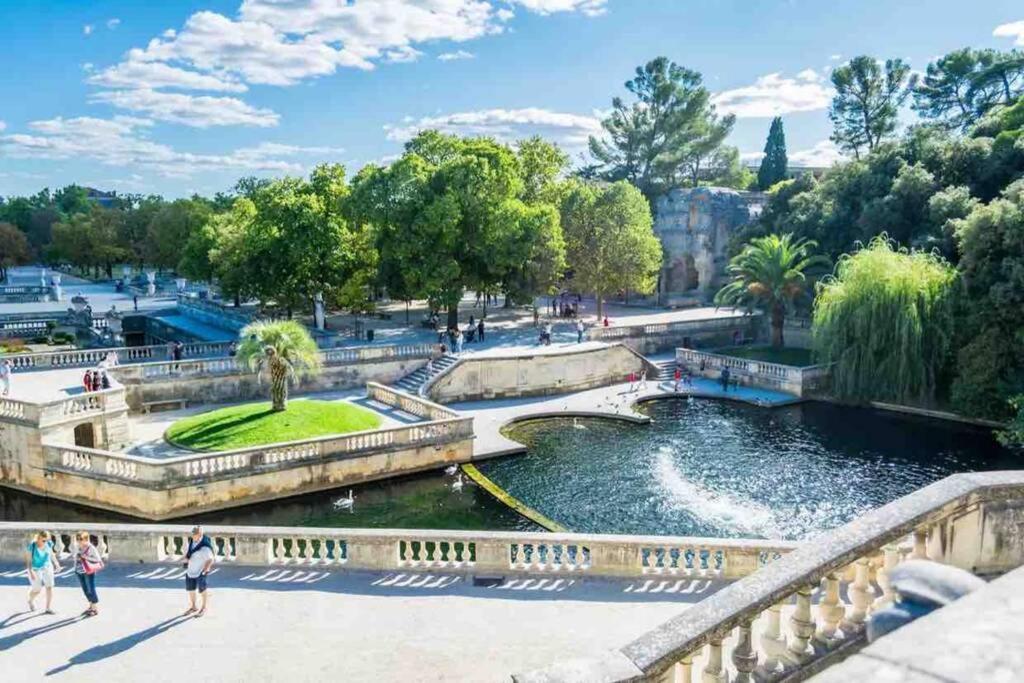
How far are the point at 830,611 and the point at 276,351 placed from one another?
23249 mm

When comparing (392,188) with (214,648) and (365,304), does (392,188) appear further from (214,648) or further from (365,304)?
(214,648)

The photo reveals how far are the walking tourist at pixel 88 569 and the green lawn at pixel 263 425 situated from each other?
12370 mm

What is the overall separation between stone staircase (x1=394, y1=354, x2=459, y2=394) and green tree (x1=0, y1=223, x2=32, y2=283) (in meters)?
73.4

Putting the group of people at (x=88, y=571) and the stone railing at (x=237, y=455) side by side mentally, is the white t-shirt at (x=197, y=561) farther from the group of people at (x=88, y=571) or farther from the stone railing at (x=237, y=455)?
the stone railing at (x=237, y=455)

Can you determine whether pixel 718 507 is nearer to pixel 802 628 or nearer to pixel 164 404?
pixel 802 628

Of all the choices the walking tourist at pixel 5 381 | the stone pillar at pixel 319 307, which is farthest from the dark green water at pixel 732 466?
the walking tourist at pixel 5 381

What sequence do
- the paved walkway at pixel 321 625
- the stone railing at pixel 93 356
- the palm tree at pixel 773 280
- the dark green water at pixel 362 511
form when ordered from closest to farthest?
the paved walkway at pixel 321 625 → the dark green water at pixel 362 511 → the stone railing at pixel 93 356 → the palm tree at pixel 773 280

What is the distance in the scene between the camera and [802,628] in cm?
588

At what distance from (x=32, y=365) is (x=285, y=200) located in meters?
14.7

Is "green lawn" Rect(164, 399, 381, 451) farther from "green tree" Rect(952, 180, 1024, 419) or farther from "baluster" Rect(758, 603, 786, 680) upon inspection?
"green tree" Rect(952, 180, 1024, 419)

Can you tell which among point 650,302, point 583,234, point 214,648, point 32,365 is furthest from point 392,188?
point 214,648

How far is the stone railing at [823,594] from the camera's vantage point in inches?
209

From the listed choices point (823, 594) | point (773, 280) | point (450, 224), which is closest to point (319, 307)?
point (450, 224)

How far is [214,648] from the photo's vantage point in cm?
1083
